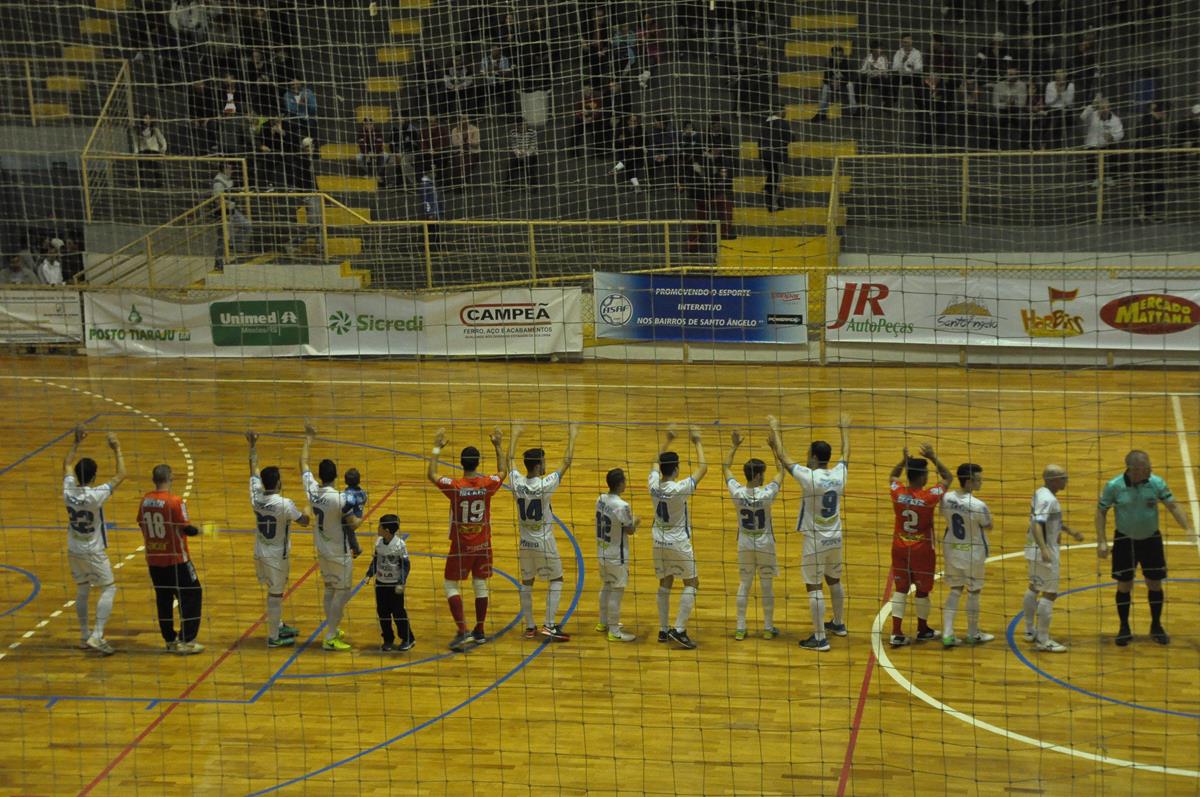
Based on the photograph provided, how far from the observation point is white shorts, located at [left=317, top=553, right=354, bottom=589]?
1071 cm

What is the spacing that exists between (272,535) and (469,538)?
1621mm

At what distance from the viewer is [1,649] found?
11219 millimetres

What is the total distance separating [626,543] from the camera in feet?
35.5

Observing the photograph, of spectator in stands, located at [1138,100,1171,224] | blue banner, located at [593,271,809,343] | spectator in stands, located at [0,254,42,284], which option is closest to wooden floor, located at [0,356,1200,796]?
blue banner, located at [593,271,809,343]

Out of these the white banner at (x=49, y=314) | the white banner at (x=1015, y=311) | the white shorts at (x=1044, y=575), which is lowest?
the white shorts at (x=1044, y=575)

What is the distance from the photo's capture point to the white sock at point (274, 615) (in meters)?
10.9

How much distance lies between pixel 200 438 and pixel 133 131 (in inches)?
224

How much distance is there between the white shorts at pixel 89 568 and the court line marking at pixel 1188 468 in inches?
376

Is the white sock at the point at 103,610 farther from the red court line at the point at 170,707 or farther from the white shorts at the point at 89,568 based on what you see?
the red court line at the point at 170,707

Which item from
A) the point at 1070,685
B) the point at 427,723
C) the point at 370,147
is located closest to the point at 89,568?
the point at 427,723

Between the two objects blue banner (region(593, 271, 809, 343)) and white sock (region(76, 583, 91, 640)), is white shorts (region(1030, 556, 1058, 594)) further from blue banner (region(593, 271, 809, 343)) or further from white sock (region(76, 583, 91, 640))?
blue banner (region(593, 271, 809, 343))

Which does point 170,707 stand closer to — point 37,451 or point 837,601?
point 837,601

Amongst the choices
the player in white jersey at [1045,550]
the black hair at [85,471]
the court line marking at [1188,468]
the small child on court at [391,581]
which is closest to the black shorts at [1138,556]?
the player in white jersey at [1045,550]

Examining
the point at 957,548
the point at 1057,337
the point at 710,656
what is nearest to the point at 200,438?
the point at 710,656
